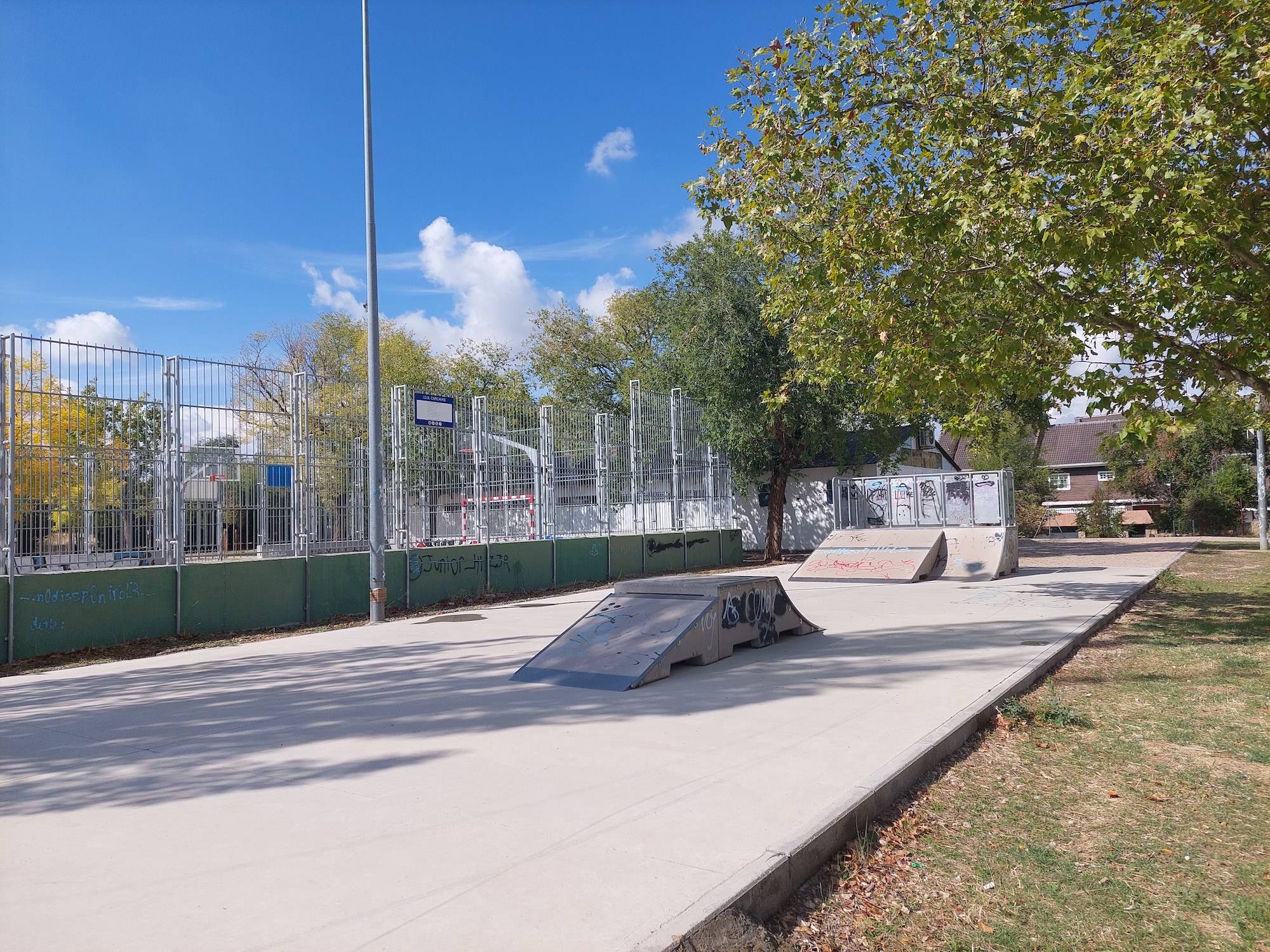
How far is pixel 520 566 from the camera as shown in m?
19.2

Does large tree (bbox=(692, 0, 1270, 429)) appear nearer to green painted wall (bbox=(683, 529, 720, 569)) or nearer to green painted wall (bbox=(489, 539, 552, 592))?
green painted wall (bbox=(489, 539, 552, 592))

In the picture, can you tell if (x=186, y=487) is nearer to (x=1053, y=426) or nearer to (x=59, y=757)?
(x=59, y=757)

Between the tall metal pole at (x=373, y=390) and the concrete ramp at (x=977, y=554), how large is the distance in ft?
43.5

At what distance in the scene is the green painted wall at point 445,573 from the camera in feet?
54.9

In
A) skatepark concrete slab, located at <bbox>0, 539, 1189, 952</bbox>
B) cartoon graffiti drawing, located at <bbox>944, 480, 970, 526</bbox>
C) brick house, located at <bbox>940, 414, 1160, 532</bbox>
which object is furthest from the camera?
brick house, located at <bbox>940, 414, 1160, 532</bbox>

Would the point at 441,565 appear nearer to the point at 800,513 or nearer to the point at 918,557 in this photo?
the point at 918,557

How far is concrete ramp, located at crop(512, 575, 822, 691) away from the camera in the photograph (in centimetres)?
845

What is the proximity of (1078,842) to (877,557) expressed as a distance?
16499 millimetres

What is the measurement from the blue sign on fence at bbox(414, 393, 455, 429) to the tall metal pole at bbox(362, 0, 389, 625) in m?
2.34

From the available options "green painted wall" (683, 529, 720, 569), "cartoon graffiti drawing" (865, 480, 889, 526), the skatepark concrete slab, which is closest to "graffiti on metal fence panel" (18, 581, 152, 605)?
the skatepark concrete slab

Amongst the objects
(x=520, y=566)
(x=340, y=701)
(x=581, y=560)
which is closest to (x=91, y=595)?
(x=340, y=701)

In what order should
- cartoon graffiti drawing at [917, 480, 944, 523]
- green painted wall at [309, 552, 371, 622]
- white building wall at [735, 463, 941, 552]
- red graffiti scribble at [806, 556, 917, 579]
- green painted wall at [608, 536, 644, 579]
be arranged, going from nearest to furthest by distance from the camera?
green painted wall at [309, 552, 371, 622], red graffiti scribble at [806, 556, 917, 579], green painted wall at [608, 536, 644, 579], cartoon graffiti drawing at [917, 480, 944, 523], white building wall at [735, 463, 941, 552]

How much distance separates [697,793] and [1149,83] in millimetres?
8655

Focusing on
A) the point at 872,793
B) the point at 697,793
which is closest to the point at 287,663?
the point at 697,793
